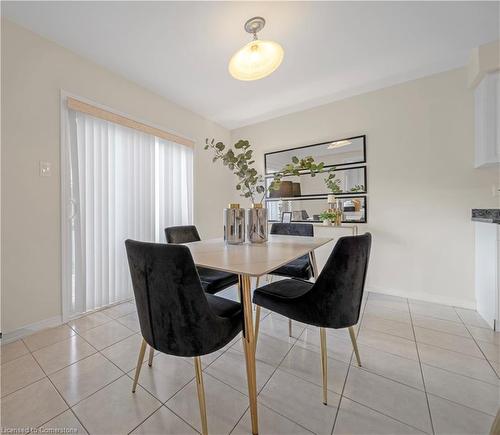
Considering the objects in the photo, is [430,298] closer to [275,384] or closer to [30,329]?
[275,384]

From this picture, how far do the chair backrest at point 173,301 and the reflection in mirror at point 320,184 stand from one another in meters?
2.42

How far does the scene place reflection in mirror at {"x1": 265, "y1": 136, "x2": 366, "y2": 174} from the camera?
8.88ft

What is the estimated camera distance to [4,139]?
1620mm

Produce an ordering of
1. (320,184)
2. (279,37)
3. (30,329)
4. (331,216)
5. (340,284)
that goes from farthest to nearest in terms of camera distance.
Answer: (320,184) → (331,216) → (279,37) → (30,329) → (340,284)

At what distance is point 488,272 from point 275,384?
6.62 feet

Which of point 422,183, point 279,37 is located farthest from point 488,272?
point 279,37

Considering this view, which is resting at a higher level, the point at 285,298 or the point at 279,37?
the point at 279,37

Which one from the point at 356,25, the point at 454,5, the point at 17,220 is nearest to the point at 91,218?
the point at 17,220

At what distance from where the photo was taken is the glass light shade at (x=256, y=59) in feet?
4.90

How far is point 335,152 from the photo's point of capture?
9.37ft

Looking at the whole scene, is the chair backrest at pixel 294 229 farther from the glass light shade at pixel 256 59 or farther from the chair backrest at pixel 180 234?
the glass light shade at pixel 256 59

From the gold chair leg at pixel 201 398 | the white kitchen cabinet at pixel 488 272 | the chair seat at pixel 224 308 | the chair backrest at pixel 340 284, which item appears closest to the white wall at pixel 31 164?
the chair seat at pixel 224 308

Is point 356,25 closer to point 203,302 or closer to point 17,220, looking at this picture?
point 203,302

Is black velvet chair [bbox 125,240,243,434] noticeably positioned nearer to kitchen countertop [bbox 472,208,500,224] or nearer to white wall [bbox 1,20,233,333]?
white wall [bbox 1,20,233,333]
